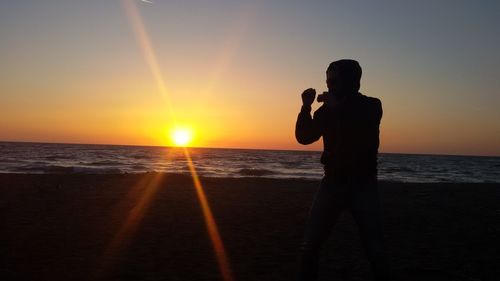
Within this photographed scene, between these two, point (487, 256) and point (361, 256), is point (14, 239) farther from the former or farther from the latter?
point (487, 256)

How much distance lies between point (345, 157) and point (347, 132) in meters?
0.18

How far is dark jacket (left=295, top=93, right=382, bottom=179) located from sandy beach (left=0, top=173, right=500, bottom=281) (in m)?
2.23

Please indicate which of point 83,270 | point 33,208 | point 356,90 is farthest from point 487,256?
point 33,208

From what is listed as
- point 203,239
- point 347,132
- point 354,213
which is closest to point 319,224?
point 354,213

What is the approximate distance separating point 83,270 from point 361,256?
3567 millimetres

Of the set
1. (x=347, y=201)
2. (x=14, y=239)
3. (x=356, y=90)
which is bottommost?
(x=14, y=239)

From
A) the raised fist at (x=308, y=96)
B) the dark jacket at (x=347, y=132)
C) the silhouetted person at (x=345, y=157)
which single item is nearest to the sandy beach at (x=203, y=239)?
the silhouetted person at (x=345, y=157)

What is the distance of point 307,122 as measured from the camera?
3541 millimetres

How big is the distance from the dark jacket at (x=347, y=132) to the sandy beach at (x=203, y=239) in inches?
87.9

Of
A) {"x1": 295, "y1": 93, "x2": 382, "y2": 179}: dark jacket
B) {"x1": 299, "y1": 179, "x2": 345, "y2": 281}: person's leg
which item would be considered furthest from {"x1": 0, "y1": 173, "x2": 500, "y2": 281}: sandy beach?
{"x1": 295, "y1": 93, "x2": 382, "y2": 179}: dark jacket

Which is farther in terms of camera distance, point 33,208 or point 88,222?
point 33,208

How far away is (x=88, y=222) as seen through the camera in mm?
8586

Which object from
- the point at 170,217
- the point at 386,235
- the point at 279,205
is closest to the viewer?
the point at 386,235

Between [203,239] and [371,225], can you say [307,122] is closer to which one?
[371,225]
